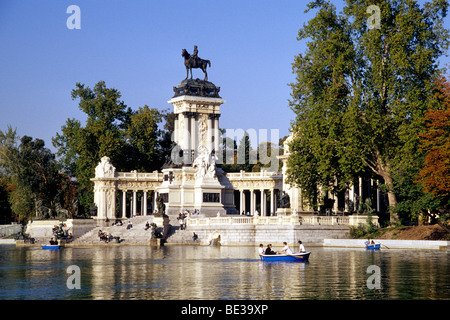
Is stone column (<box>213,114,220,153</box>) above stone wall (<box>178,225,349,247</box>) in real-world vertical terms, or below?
above

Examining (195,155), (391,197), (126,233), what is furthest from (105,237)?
(391,197)

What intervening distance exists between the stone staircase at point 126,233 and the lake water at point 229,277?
65.2 ft

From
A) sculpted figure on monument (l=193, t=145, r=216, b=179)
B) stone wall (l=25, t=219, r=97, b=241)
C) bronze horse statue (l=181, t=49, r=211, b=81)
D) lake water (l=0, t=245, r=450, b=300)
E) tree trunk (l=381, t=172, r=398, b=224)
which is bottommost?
lake water (l=0, t=245, r=450, b=300)

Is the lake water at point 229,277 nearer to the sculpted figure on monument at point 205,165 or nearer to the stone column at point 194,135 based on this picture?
the sculpted figure on monument at point 205,165

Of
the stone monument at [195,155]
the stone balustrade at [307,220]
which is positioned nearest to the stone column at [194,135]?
the stone monument at [195,155]

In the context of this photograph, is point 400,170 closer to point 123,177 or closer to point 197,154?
point 197,154

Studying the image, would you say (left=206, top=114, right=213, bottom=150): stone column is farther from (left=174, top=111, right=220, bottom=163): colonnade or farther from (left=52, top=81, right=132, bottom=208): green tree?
(left=52, top=81, right=132, bottom=208): green tree

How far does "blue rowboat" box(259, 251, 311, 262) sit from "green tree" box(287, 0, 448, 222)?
18.3 meters

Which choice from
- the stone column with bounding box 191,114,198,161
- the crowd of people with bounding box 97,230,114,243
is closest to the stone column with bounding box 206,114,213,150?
the stone column with bounding box 191,114,198,161

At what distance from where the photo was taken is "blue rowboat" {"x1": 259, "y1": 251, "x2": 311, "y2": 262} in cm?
4706

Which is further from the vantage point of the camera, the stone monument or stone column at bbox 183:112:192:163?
stone column at bbox 183:112:192:163

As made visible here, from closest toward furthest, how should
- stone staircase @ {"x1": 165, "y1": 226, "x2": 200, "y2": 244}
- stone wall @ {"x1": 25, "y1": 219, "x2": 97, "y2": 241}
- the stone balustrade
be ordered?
the stone balustrade < stone staircase @ {"x1": 165, "y1": 226, "x2": 200, "y2": 244} < stone wall @ {"x1": 25, "y1": 219, "x2": 97, "y2": 241}

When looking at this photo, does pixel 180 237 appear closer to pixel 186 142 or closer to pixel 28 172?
pixel 186 142
